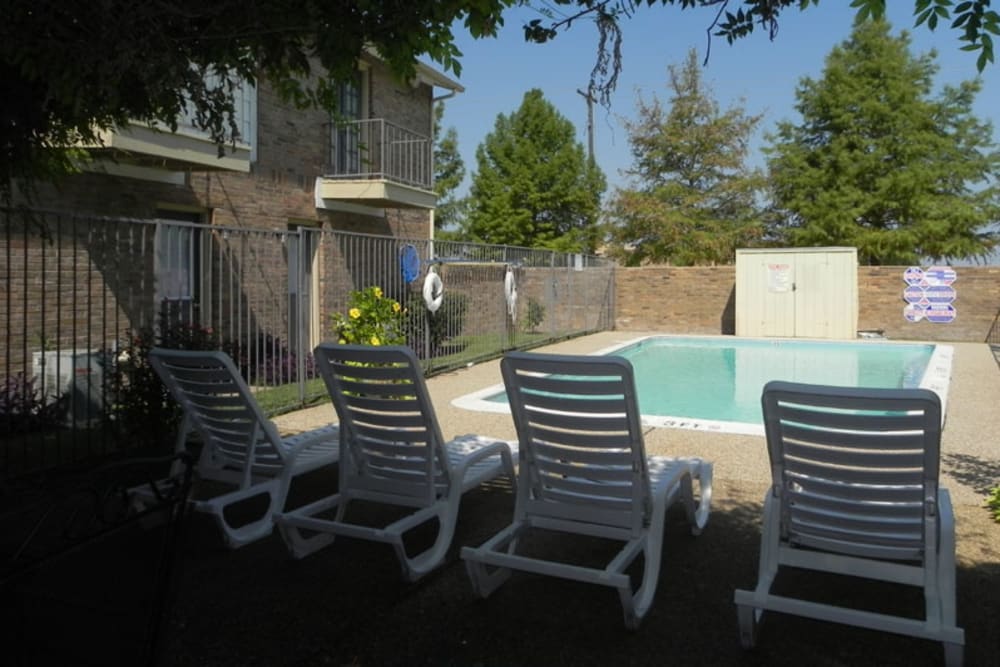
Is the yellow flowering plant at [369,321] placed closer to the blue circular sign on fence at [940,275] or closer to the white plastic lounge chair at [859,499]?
the white plastic lounge chair at [859,499]

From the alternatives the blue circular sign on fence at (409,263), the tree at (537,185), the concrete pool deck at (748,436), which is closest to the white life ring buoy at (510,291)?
the concrete pool deck at (748,436)

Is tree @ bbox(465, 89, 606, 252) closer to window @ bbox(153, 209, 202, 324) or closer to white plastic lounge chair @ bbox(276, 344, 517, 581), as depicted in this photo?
window @ bbox(153, 209, 202, 324)

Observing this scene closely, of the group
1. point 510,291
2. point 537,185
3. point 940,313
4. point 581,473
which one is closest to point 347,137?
point 510,291

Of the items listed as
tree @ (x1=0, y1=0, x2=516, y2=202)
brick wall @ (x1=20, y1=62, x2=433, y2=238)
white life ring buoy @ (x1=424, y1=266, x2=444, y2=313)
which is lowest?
white life ring buoy @ (x1=424, y1=266, x2=444, y2=313)

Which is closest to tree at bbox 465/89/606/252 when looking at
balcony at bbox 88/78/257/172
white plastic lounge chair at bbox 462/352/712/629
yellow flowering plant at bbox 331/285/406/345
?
balcony at bbox 88/78/257/172

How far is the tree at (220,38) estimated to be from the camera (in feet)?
11.5

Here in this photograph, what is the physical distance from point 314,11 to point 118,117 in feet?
5.93

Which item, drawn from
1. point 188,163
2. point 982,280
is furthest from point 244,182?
point 982,280

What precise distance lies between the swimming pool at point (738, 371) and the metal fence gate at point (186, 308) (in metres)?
2.02

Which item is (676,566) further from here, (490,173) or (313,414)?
(490,173)

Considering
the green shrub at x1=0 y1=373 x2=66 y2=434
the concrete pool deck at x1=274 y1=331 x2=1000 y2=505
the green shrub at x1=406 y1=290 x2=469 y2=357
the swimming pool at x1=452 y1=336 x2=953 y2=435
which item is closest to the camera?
the concrete pool deck at x1=274 y1=331 x2=1000 y2=505

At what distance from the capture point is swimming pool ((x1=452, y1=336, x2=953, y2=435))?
1031 cm

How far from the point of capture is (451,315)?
41.3 ft

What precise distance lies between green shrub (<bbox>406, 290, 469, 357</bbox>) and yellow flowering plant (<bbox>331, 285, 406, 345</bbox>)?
7.33ft
